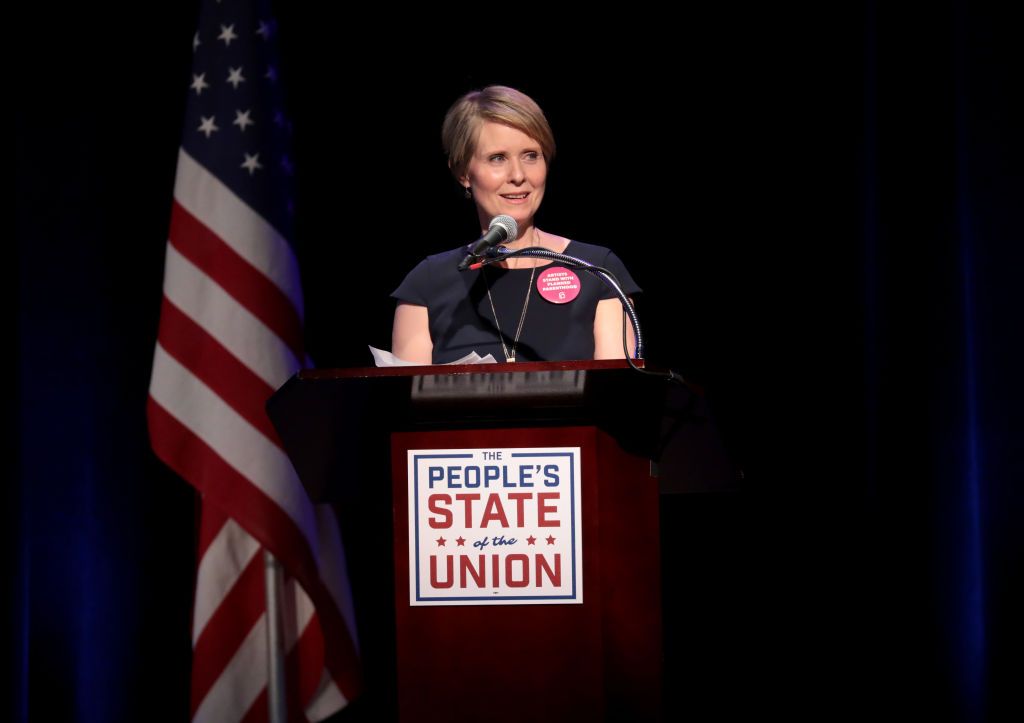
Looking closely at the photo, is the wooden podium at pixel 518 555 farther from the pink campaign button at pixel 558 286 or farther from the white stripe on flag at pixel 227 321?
the white stripe on flag at pixel 227 321

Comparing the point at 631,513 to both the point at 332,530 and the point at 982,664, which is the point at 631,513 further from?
the point at 982,664

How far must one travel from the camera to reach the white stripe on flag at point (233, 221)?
8.98 ft

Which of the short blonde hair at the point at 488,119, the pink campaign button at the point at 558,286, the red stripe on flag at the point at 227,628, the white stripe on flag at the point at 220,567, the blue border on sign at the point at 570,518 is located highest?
the short blonde hair at the point at 488,119

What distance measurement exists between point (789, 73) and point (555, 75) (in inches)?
25.5

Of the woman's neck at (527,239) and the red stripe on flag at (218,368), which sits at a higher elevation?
the woman's neck at (527,239)

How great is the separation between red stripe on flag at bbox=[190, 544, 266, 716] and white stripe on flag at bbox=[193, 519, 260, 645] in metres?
0.01

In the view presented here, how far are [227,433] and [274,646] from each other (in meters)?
0.55

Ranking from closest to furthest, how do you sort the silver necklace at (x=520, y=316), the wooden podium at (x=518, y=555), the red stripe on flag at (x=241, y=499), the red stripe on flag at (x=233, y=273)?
the wooden podium at (x=518, y=555)
the silver necklace at (x=520, y=316)
the red stripe on flag at (x=241, y=499)
the red stripe on flag at (x=233, y=273)

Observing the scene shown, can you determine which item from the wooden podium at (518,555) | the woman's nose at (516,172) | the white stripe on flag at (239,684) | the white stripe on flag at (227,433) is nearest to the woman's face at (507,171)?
the woman's nose at (516,172)

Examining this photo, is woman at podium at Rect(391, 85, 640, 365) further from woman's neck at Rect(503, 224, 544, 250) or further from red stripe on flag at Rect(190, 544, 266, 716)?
red stripe on flag at Rect(190, 544, 266, 716)

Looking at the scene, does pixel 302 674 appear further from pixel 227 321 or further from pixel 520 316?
pixel 520 316

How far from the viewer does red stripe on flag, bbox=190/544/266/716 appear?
2.66 metres

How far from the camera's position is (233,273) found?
272 centimetres

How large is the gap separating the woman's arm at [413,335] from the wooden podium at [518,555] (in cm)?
53
